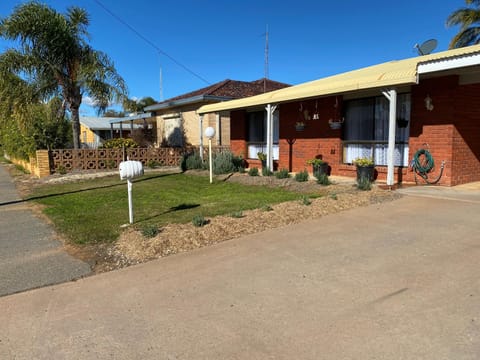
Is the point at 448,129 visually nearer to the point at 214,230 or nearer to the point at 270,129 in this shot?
the point at 270,129

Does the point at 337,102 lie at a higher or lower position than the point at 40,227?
higher

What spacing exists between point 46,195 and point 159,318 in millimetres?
9399

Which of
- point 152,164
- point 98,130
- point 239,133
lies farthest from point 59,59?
point 98,130

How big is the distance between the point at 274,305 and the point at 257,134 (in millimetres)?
12951

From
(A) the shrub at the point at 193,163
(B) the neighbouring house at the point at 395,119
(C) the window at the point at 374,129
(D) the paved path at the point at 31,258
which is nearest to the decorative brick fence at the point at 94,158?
(A) the shrub at the point at 193,163

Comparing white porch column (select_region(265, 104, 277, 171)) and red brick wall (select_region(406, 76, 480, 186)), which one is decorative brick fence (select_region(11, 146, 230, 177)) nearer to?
white porch column (select_region(265, 104, 277, 171))

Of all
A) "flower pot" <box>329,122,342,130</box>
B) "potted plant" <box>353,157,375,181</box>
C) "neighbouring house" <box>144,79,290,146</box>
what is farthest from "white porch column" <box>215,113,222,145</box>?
"potted plant" <box>353,157,375,181</box>

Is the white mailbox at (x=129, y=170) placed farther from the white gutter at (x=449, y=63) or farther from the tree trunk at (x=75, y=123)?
the tree trunk at (x=75, y=123)

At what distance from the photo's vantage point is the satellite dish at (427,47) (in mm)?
11812

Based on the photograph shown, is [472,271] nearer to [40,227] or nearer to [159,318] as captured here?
[159,318]

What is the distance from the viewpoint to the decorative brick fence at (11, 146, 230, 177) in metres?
15.7

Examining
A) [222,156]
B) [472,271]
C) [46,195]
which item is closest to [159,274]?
[472,271]

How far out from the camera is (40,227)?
6781mm

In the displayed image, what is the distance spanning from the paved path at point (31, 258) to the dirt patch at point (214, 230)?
0.72 ft
